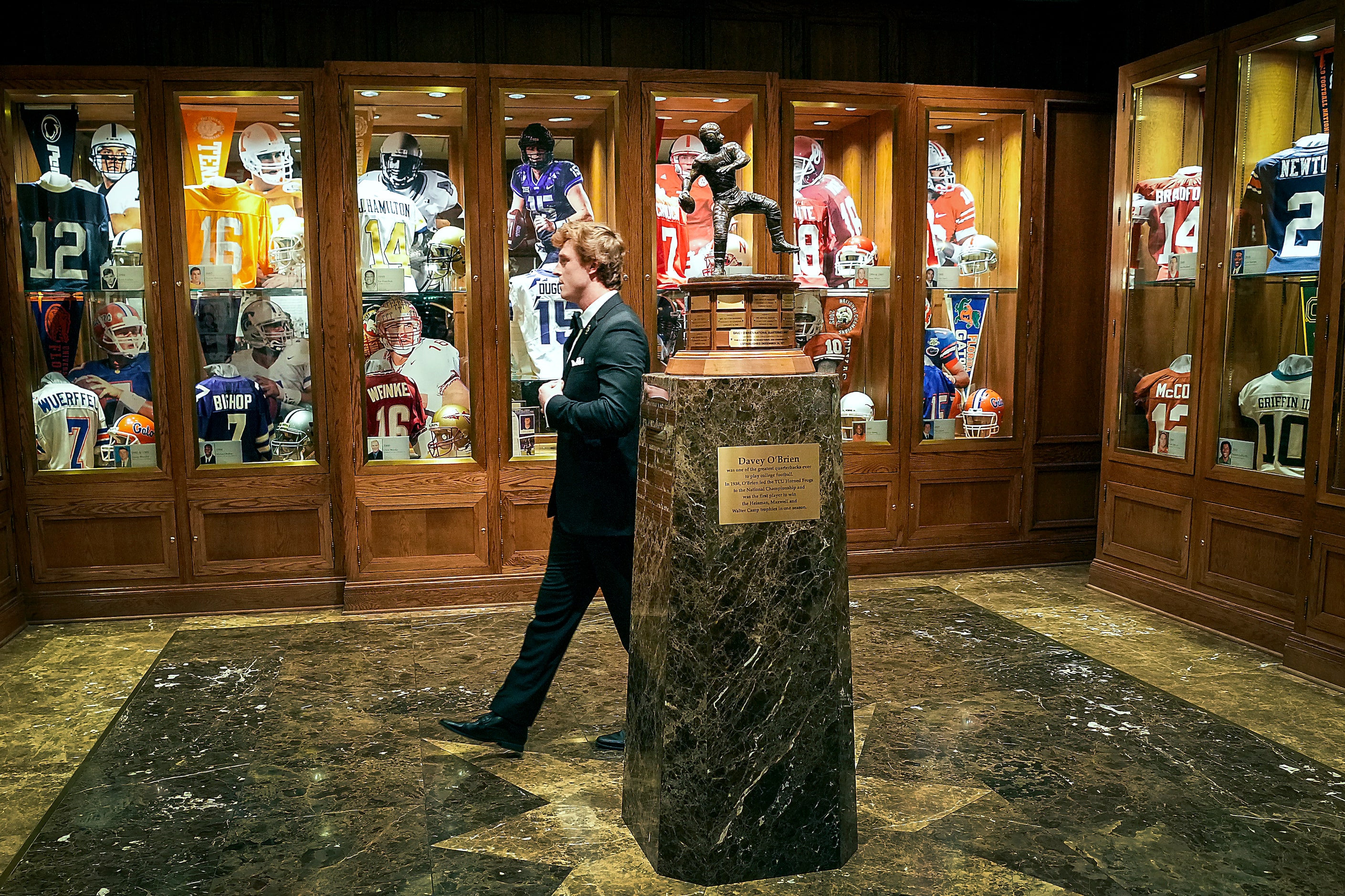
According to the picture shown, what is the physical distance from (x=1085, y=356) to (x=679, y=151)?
102 inches

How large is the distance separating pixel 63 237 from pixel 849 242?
3.93m

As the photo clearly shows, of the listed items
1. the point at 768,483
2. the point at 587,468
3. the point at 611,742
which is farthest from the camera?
the point at 611,742

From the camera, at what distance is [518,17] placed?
5.36m

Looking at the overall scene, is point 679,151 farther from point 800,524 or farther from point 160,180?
point 800,524

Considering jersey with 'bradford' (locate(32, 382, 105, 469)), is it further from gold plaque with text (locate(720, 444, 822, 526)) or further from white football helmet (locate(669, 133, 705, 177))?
gold plaque with text (locate(720, 444, 822, 526))

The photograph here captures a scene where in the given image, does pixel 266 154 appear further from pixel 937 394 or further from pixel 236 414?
pixel 937 394

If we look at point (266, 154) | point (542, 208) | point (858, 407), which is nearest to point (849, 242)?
point (858, 407)

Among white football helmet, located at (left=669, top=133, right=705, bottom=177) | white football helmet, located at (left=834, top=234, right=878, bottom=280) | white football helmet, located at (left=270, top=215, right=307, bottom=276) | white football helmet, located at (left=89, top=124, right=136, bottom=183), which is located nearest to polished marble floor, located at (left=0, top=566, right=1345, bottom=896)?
white football helmet, located at (left=270, top=215, right=307, bottom=276)

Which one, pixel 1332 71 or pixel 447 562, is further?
pixel 447 562

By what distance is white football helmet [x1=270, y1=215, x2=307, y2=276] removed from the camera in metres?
5.13

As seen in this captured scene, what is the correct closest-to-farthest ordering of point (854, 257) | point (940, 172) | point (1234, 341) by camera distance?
point (1234, 341), point (854, 257), point (940, 172)

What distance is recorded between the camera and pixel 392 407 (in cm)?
516

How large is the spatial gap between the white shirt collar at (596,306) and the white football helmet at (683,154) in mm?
2265

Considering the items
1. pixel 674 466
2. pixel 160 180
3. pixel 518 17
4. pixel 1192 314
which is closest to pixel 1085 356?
pixel 1192 314
